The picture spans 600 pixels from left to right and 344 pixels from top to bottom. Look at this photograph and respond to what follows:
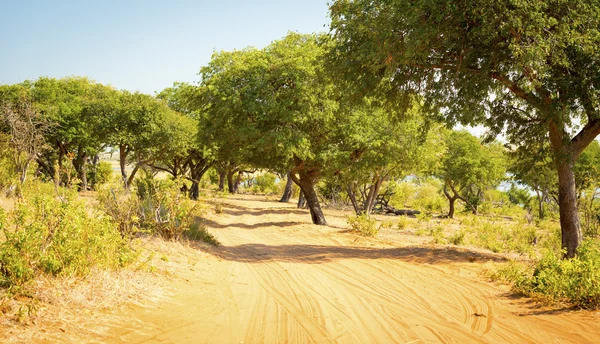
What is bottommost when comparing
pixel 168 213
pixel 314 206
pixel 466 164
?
pixel 314 206

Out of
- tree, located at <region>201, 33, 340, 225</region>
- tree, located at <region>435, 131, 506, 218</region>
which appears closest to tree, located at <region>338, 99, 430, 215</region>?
tree, located at <region>201, 33, 340, 225</region>

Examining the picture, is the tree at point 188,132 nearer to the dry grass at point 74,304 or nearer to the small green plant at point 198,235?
the small green plant at point 198,235

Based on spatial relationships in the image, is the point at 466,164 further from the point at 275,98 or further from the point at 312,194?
the point at 275,98

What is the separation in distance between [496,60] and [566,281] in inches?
229

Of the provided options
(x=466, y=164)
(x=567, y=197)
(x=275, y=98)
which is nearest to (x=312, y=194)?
(x=275, y=98)

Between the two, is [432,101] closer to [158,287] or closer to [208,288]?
[208,288]

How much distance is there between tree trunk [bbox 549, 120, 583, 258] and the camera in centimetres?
1159

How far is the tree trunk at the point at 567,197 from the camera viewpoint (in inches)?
456

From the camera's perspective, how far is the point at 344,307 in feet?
23.5

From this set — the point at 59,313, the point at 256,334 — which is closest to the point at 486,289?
the point at 256,334

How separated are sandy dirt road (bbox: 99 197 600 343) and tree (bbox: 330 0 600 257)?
3927 mm

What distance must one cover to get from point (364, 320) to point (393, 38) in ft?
23.8

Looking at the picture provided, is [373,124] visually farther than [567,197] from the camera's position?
Yes

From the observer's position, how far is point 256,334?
18.4ft
